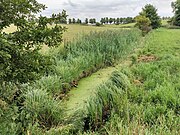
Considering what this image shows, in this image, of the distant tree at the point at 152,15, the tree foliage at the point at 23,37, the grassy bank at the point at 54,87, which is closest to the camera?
the tree foliage at the point at 23,37

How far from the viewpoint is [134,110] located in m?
4.59

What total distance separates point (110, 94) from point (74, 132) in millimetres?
1047

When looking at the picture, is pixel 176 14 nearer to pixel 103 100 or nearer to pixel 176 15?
pixel 176 15

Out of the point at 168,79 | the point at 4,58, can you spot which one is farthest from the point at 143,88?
the point at 4,58

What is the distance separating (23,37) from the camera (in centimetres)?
321

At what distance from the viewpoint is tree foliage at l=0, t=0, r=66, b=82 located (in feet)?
9.97

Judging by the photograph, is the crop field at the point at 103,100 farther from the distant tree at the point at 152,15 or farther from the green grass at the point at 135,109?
the distant tree at the point at 152,15

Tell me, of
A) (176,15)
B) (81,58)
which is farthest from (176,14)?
(81,58)

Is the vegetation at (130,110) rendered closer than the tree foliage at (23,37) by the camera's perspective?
No

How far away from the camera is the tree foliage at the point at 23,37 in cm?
304

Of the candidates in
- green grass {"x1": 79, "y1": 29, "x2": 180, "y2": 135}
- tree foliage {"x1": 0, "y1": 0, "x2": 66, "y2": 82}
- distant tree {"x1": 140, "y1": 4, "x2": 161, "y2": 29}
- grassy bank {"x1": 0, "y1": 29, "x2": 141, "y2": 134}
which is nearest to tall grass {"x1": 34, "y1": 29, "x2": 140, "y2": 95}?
grassy bank {"x1": 0, "y1": 29, "x2": 141, "y2": 134}

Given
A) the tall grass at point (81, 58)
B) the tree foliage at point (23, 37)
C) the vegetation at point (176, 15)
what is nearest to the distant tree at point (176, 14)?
the vegetation at point (176, 15)

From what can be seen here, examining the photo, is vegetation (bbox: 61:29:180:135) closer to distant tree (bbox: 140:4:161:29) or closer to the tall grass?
the tall grass

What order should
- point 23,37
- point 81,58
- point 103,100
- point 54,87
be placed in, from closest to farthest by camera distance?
1. point 23,37
2. point 103,100
3. point 54,87
4. point 81,58
